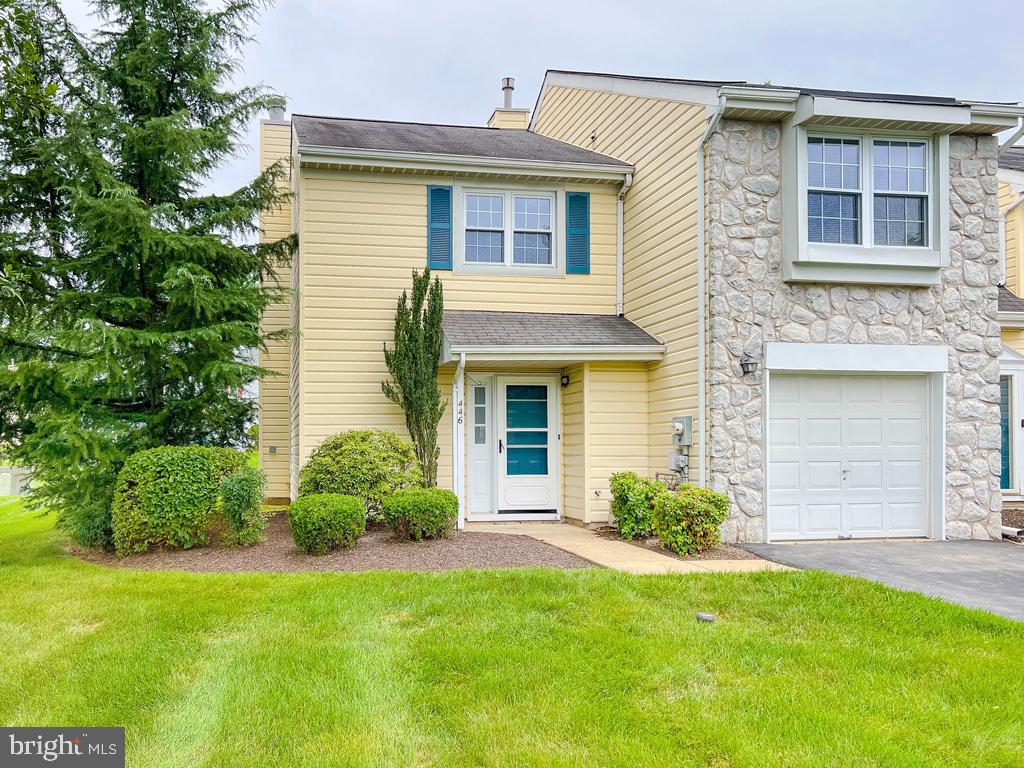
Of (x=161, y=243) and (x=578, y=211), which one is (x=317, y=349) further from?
(x=578, y=211)

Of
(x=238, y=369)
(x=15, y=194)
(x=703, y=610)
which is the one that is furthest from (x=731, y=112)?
(x=15, y=194)

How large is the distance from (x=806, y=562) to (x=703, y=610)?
245cm

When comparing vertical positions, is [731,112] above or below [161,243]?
above

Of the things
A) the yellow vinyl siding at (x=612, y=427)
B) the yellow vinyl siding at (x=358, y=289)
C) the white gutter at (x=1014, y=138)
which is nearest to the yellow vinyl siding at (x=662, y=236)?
the yellow vinyl siding at (x=612, y=427)

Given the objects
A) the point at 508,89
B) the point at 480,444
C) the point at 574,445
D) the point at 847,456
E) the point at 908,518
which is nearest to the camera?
the point at 847,456

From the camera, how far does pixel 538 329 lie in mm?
10539

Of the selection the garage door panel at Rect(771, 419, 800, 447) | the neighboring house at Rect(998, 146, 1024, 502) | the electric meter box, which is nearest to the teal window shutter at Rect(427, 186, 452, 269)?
the electric meter box

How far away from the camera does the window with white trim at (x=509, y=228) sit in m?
11.1

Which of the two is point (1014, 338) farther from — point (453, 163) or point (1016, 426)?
point (453, 163)

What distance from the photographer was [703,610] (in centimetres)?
577

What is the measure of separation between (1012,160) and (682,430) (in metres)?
9.01

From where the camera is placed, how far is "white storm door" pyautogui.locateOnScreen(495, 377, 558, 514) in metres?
11.1

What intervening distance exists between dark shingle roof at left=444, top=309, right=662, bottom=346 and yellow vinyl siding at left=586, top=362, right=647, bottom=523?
420 millimetres

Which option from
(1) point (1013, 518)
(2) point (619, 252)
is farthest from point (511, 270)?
(1) point (1013, 518)
